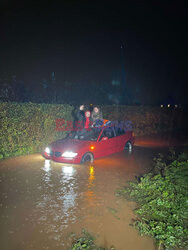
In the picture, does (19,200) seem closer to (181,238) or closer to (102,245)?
(102,245)

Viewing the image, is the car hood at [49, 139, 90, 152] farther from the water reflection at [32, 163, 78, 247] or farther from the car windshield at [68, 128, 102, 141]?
the water reflection at [32, 163, 78, 247]

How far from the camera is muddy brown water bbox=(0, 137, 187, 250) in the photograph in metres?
3.90

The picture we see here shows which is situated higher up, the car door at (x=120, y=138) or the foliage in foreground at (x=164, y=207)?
the car door at (x=120, y=138)

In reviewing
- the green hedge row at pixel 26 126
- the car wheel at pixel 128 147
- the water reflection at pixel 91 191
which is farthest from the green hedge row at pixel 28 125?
the water reflection at pixel 91 191

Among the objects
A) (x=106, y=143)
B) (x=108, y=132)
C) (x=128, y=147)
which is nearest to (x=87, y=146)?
(x=106, y=143)

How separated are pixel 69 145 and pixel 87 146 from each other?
0.70 metres

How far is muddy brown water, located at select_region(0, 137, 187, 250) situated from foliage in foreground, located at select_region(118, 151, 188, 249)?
22 cm

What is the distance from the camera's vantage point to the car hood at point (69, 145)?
338 inches

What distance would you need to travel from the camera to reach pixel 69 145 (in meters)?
8.84

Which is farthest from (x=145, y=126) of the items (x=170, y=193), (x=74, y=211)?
(x=74, y=211)

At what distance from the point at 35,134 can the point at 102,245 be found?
7.84 meters

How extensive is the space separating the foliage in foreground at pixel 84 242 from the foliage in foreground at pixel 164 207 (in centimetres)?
92

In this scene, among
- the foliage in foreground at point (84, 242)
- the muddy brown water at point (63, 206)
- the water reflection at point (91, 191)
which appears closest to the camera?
the foliage in foreground at point (84, 242)

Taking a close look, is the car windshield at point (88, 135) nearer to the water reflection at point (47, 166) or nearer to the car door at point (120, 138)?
the car door at point (120, 138)
